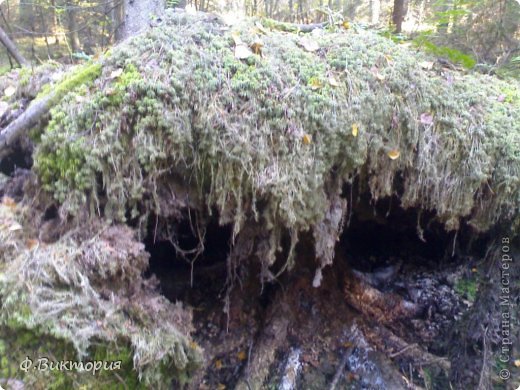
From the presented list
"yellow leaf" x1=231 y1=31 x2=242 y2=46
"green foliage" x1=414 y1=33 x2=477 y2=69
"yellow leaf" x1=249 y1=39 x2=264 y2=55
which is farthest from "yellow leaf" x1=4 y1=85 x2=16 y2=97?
"green foliage" x1=414 y1=33 x2=477 y2=69

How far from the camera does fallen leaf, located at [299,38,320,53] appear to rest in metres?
3.24

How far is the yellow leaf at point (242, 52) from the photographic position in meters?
2.91

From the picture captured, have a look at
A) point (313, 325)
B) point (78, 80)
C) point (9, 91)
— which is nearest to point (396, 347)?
point (313, 325)

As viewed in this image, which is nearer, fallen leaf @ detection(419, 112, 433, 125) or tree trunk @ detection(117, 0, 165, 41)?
fallen leaf @ detection(419, 112, 433, 125)

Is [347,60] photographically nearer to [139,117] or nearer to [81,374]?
[139,117]

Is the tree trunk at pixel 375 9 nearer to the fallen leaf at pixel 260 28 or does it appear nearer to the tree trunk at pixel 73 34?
the tree trunk at pixel 73 34

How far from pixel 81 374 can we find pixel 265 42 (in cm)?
247

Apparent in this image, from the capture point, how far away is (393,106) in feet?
10.3

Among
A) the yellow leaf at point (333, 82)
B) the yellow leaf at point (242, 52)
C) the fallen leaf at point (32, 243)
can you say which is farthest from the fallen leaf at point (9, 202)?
the yellow leaf at point (333, 82)

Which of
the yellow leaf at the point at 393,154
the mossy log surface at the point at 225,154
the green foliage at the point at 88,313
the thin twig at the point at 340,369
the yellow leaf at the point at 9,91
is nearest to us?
the green foliage at the point at 88,313

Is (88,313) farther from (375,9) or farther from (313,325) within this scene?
(375,9)

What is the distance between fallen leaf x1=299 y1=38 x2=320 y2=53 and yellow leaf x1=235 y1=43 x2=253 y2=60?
1.71 ft

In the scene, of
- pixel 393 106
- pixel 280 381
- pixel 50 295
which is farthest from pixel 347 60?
pixel 280 381

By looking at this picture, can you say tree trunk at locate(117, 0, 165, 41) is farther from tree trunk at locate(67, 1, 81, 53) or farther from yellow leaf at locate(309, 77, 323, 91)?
tree trunk at locate(67, 1, 81, 53)
